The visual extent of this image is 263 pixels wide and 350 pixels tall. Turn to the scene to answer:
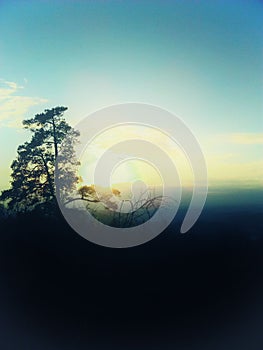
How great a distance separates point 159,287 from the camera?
1875 mm

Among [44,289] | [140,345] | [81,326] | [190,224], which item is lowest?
[140,345]

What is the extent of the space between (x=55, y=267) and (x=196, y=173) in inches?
34.5

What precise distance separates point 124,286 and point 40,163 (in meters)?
0.77

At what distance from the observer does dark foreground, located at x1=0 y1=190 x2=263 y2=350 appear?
1864 mm

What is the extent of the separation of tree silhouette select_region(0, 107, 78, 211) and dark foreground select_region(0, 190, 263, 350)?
4.9 inches

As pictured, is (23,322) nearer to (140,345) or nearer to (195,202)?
(140,345)

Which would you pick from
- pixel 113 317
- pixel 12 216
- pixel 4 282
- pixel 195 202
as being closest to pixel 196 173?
pixel 195 202

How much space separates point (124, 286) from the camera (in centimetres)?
188

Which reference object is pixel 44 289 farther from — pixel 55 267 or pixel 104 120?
pixel 104 120

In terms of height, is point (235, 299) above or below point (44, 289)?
below

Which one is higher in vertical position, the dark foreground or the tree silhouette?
the tree silhouette

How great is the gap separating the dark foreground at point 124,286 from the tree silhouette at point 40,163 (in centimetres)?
12

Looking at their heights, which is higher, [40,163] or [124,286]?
[40,163]

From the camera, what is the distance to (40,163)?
188cm
